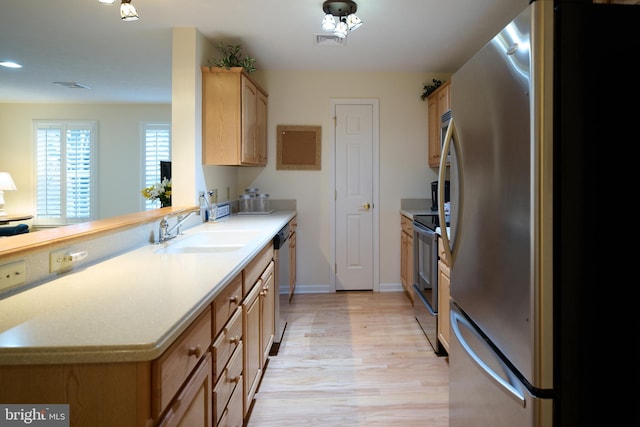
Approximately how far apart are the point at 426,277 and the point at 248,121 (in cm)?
200

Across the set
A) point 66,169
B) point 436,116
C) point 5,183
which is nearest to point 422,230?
point 436,116

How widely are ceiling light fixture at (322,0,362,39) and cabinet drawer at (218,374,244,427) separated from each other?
7.50 ft

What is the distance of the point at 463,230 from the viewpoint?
58.0 inches

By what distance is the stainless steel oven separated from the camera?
2.68 m

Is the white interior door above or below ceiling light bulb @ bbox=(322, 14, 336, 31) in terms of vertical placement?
below

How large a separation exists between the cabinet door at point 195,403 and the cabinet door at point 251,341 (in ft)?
1.62

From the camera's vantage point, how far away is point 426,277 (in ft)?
9.66

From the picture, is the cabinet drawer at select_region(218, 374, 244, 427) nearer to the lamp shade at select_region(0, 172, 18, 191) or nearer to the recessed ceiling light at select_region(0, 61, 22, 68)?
the recessed ceiling light at select_region(0, 61, 22, 68)

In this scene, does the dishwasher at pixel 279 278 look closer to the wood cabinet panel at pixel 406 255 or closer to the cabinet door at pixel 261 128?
the cabinet door at pixel 261 128

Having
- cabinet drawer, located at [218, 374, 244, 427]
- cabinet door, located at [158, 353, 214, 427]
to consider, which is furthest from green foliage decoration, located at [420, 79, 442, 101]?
cabinet door, located at [158, 353, 214, 427]

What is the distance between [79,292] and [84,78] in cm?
423

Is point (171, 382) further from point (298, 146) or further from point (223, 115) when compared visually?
point (298, 146)
